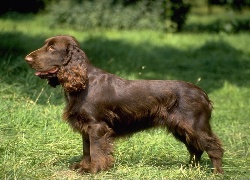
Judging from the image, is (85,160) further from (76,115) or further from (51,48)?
(51,48)

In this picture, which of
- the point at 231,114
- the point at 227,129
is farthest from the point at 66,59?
the point at 231,114

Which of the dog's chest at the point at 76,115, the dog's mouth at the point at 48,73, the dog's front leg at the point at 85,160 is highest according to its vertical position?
the dog's mouth at the point at 48,73

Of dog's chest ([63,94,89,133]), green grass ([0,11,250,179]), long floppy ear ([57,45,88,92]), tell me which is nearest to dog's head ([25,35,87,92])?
long floppy ear ([57,45,88,92])

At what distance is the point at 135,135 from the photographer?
6.63 m

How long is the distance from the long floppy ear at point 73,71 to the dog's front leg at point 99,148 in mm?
435

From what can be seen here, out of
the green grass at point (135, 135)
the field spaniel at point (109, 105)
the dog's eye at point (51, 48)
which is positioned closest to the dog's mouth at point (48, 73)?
the field spaniel at point (109, 105)

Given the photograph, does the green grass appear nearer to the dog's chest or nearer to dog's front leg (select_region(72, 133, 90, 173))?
dog's front leg (select_region(72, 133, 90, 173))

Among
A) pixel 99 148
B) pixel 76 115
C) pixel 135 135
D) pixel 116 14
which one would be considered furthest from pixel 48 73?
pixel 116 14

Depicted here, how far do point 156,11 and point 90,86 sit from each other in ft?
49.2

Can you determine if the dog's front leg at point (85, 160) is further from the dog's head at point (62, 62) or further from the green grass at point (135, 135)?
the dog's head at point (62, 62)

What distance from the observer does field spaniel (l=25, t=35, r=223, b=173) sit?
5250mm

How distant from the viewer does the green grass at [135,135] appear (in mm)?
5344

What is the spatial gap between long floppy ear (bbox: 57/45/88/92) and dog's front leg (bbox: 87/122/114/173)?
0.44 m

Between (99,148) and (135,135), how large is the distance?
1.43 m
